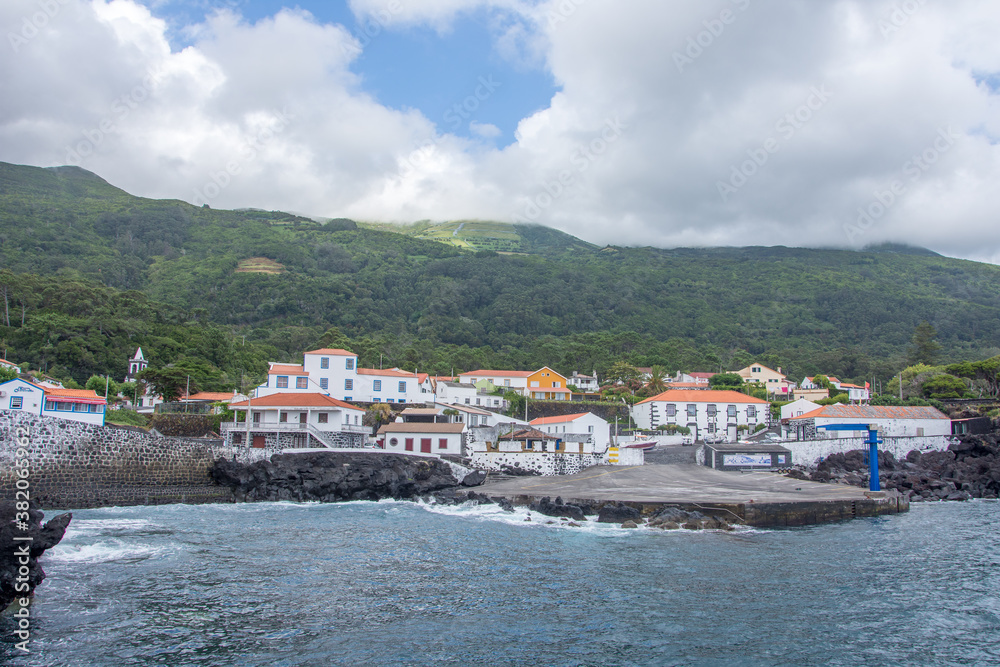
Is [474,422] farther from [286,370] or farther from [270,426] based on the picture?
[270,426]

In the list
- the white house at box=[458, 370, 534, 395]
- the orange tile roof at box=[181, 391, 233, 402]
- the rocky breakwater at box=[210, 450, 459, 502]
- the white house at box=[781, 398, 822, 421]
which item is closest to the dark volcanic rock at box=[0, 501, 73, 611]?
the rocky breakwater at box=[210, 450, 459, 502]

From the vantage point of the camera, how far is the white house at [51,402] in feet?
119

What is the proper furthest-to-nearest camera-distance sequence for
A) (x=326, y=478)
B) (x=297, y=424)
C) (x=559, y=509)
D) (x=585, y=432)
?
(x=585, y=432)
(x=297, y=424)
(x=326, y=478)
(x=559, y=509)

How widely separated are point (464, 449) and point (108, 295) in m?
57.7

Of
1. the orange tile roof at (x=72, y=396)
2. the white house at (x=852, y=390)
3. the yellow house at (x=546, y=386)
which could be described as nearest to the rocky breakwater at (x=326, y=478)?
the orange tile roof at (x=72, y=396)

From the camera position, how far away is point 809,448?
144 feet

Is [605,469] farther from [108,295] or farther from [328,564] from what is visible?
[108,295]

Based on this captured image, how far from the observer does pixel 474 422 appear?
51.0 metres

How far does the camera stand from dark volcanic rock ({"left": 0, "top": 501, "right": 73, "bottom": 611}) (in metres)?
12.9

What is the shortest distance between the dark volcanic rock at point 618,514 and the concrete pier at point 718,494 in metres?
0.69

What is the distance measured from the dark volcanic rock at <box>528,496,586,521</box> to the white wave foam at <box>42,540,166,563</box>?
49.4 ft

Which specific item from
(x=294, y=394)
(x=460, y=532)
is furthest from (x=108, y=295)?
(x=460, y=532)

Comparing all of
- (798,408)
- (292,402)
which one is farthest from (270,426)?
(798,408)

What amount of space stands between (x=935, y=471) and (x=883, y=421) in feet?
20.8
